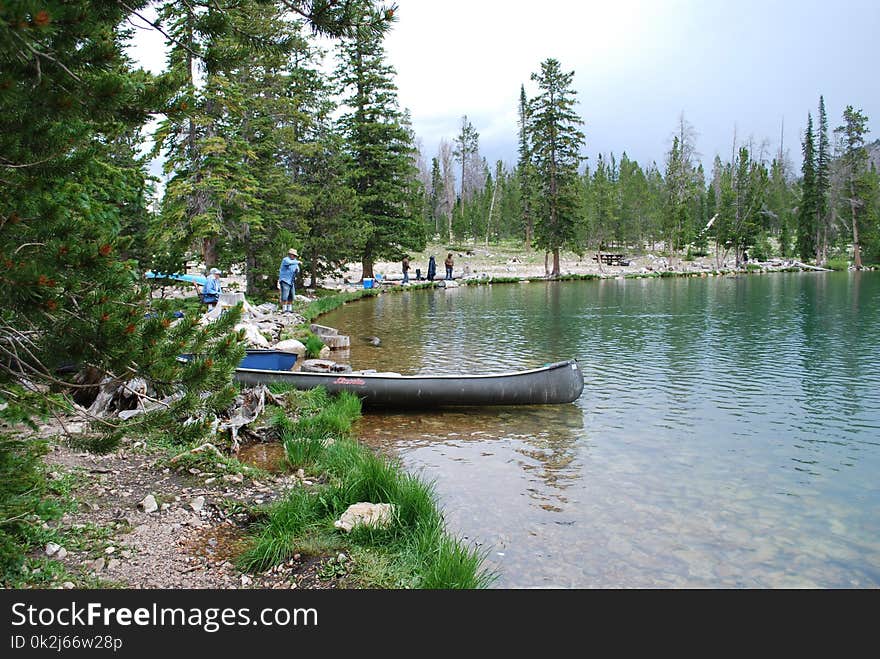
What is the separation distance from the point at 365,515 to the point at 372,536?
0.94ft

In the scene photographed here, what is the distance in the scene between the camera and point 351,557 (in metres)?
4.90

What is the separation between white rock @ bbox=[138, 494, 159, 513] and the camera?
5.54 m

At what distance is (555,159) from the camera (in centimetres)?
4809

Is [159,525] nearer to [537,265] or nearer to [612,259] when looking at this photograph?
[537,265]

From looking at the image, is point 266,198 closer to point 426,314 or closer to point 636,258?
point 426,314

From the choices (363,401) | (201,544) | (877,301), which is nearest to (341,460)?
(201,544)

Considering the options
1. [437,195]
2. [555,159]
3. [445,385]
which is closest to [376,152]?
[555,159]

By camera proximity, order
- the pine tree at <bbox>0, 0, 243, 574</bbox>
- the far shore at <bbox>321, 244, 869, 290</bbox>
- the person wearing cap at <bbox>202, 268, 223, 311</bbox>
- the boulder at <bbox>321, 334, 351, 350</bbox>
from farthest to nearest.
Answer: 1. the far shore at <bbox>321, 244, 869, 290</bbox>
2. the boulder at <bbox>321, 334, 351, 350</bbox>
3. the person wearing cap at <bbox>202, 268, 223, 311</bbox>
4. the pine tree at <bbox>0, 0, 243, 574</bbox>

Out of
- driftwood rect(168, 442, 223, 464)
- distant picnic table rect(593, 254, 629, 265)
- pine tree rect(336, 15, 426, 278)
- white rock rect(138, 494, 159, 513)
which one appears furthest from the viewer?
distant picnic table rect(593, 254, 629, 265)

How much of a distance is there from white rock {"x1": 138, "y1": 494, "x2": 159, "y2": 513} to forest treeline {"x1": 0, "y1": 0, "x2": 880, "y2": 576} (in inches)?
27.4

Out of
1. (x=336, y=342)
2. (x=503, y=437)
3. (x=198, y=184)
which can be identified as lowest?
(x=503, y=437)

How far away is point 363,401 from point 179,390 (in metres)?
6.62

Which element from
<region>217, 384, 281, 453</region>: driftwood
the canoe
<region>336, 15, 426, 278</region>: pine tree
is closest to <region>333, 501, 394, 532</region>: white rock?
<region>217, 384, 281, 453</region>: driftwood

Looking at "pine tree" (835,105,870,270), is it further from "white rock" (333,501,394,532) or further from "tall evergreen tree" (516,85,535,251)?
"white rock" (333,501,394,532)
